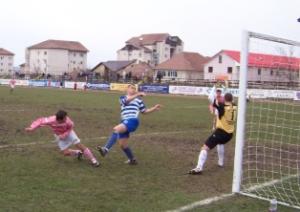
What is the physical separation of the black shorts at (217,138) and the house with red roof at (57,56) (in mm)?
139963

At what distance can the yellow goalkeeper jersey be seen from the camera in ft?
33.2

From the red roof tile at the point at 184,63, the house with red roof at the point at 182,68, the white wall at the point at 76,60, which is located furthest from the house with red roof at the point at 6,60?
the house with red roof at the point at 182,68

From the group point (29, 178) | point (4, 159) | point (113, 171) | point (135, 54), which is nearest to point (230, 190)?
point (113, 171)

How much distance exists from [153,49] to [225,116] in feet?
455

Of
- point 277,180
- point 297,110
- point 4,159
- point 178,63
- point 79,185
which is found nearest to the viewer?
point 79,185

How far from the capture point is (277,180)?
31.6ft

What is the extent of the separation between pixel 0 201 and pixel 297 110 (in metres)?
11.2

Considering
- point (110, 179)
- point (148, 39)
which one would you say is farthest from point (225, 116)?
point (148, 39)

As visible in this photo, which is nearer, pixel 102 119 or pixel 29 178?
pixel 29 178

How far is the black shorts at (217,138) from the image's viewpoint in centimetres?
1000

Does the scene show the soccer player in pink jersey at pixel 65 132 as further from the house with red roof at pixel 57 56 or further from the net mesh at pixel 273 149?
the house with red roof at pixel 57 56

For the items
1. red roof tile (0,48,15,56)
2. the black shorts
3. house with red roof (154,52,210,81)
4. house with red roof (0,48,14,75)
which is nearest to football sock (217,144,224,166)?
the black shorts

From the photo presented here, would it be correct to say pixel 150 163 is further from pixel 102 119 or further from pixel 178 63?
pixel 178 63

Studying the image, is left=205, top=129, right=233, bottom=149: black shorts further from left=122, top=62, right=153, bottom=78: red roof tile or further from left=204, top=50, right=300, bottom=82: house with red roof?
left=122, top=62, right=153, bottom=78: red roof tile
